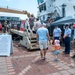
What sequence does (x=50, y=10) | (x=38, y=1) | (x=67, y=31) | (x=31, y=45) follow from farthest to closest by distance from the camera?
(x=38, y=1)
(x=50, y=10)
(x=31, y=45)
(x=67, y=31)

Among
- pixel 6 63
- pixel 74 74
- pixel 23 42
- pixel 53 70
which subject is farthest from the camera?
pixel 23 42

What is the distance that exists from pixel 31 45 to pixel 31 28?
8.90 ft

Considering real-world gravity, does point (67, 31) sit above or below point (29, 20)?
below

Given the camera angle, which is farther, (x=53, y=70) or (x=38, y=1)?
(x=38, y=1)

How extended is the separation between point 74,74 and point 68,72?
0.29 m

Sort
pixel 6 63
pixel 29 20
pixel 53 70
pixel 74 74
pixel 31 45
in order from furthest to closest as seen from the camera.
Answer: pixel 29 20 < pixel 31 45 < pixel 6 63 < pixel 53 70 < pixel 74 74

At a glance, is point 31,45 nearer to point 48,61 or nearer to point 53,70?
point 48,61

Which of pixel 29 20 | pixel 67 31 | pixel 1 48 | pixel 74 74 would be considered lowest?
pixel 74 74

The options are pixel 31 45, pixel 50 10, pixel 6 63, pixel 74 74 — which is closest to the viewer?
pixel 74 74

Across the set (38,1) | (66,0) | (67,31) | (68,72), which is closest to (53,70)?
(68,72)

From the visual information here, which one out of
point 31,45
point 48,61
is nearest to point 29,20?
point 31,45

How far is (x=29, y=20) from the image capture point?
13.4m

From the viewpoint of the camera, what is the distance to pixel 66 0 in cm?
3447

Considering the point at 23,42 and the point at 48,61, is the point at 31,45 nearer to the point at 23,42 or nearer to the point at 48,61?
the point at 23,42
